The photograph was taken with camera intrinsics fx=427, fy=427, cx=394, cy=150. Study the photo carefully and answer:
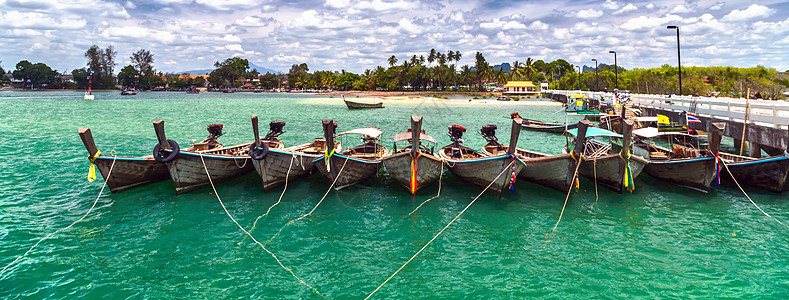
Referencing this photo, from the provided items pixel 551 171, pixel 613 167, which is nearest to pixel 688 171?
pixel 613 167

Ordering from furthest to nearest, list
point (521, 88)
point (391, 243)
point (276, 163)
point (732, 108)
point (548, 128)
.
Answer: point (521, 88) → point (548, 128) → point (732, 108) → point (276, 163) → point (391, 243)

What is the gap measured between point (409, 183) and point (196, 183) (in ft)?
27.5

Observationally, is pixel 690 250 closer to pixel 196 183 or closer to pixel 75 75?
pixel 196 183

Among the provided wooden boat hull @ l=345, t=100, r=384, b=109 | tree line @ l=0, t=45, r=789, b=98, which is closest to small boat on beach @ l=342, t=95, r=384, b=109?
wooden boat hull @ l=345, t=100, r=384, b=109

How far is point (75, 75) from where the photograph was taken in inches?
6929

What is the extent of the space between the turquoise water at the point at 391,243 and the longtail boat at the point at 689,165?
0.51m

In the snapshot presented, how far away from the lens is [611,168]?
16.3 meters

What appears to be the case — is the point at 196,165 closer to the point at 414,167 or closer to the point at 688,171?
the point at 414,167

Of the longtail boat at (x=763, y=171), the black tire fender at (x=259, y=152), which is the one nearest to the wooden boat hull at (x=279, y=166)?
the black tire fender at (x=259, y=152)

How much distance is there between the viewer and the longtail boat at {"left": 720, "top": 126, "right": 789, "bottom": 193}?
15242 mm

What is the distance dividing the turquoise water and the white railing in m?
3.90

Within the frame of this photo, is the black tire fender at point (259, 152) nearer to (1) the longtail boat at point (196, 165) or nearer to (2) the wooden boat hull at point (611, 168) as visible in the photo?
(1) the longtail boat at point (196, 165)

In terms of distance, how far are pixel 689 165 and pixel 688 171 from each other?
0.34 meters

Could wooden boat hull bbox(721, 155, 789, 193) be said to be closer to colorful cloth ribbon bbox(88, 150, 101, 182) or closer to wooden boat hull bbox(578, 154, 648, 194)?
wooden boat hull bbox(578, 154, 648, 194)
